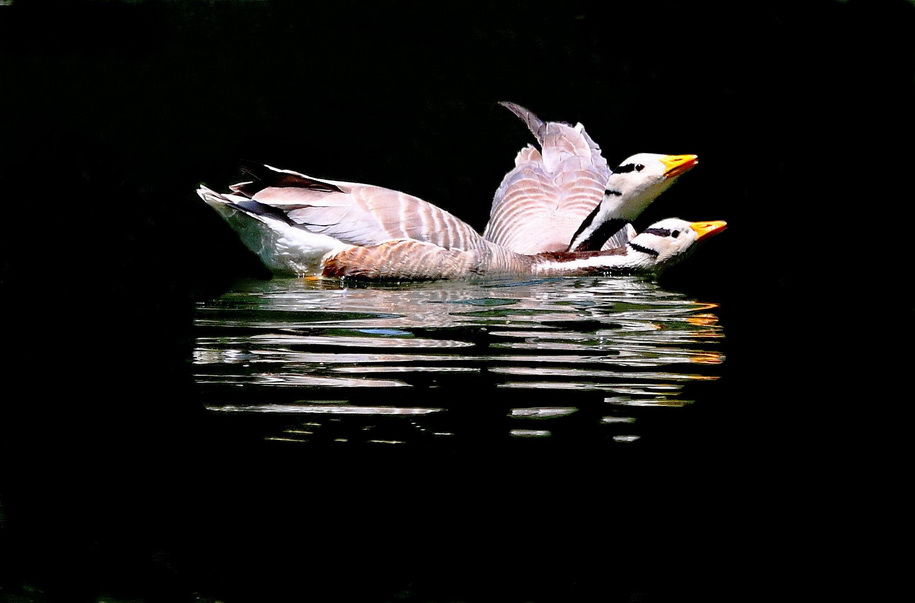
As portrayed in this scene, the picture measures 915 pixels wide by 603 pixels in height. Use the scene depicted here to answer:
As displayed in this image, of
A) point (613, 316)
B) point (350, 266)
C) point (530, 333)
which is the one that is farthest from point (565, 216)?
point (530, 333)

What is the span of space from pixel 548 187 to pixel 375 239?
1.97 metres

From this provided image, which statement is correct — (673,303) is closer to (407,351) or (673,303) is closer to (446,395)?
(407,351)

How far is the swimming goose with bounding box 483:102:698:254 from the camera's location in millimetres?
9758

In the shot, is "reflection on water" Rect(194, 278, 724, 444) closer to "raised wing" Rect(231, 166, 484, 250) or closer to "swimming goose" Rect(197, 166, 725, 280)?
"swimming goose" Rect(197, 166, 725, 280)

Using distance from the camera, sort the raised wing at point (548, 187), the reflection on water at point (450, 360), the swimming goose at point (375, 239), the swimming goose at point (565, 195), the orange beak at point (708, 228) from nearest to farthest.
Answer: the reflection on water at point (450, 360) → the swimming goose at point (375, 239) → the orange beak at point (708, 228) → the swimming goose at point (565, 195) → the raised wing at point (548, 187)

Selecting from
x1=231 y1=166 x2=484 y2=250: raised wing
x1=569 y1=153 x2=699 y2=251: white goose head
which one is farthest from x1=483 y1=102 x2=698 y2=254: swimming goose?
x1=231 y1=166 x2=484 y2=250: raised wing

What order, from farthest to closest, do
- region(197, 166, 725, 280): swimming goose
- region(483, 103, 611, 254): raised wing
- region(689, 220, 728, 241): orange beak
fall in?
region(483, 103, 611, 254): raised wing → region(689, 220, 728, 241): orange beak → region(197, 166, 725, 280): swimming goose

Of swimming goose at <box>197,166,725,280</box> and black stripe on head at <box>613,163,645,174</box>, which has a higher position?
black stripe on head at <box>613,163,645,174</box>

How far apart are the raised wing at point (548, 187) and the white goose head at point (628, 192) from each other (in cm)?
43

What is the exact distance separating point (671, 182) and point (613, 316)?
2220 millimetres

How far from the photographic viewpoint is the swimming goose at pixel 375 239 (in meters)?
9.43

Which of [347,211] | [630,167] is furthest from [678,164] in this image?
[347,211]

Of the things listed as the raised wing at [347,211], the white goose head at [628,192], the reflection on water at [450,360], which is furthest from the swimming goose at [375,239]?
the reflection on water at [450,360]

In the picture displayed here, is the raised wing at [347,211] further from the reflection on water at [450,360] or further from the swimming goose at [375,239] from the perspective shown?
the reflection on water at [450,360]
